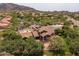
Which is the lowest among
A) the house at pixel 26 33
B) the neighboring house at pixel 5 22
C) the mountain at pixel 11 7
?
the house at pixel 26 33

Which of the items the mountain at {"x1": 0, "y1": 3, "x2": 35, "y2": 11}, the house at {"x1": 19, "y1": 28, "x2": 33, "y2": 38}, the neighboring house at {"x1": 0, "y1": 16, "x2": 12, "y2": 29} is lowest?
the house at {"x1": 19, "y1": 28, "x2": 33, "y2": 38}

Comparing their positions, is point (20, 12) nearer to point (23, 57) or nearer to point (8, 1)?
point (8, 1)

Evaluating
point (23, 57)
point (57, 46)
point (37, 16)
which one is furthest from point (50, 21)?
point (23, 57)

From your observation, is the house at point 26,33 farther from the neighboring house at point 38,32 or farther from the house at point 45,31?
the house at point 45,31

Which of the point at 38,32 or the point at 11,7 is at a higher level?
the point at 11,7

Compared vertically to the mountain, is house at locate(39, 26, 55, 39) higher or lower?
lower

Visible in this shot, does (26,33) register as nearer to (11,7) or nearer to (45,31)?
(45,31)

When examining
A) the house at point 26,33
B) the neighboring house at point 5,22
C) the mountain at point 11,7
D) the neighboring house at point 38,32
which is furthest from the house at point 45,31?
the neighboring house at point 5,22

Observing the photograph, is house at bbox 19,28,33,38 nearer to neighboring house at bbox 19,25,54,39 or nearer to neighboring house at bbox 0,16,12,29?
neighboring house at bbox 19,25,54,39

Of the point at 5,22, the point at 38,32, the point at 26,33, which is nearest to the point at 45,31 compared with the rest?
the point at 38,32

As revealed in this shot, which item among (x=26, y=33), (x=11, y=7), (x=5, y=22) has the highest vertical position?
(x=11, y=7)

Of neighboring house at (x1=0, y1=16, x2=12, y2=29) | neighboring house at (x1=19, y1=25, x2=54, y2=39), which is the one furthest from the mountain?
neighboring house at (x1=19, y1=25, x2=54, y2=39)
